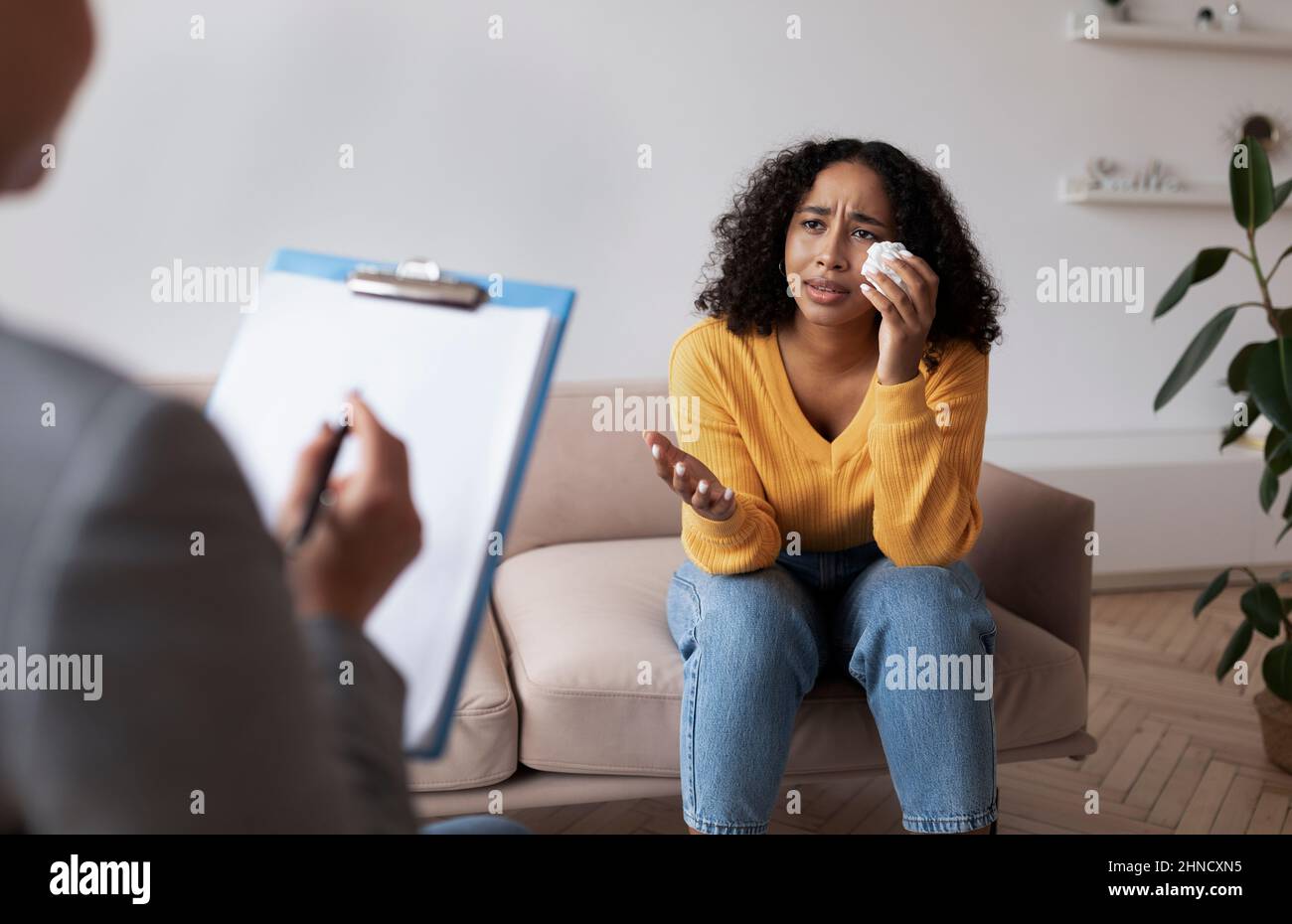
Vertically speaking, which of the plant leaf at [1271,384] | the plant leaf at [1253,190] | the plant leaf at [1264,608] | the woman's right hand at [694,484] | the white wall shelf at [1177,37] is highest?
the white wall shelf at [1177,37]

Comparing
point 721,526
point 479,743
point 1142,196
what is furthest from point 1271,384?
point 1142,196

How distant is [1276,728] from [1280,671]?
0.16m

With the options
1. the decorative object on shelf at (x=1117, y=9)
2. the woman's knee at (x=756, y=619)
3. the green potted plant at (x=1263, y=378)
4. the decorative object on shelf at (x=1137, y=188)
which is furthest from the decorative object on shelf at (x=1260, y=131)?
the woman's knee at (x=756, y=619)

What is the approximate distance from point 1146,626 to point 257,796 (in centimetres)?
282

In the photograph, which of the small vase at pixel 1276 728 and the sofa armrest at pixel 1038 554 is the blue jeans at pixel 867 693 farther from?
the small vase at pixel 1276 728

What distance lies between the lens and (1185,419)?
3.25 m

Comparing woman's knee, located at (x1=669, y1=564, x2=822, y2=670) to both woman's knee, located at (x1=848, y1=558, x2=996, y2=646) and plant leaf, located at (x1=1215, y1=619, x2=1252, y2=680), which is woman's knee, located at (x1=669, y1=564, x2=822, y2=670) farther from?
plant leaf, located at (x1=1215, y1=619, x2=1252, y2=680)

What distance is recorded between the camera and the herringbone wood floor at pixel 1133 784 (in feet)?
5.74

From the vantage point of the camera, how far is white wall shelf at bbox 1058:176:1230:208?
298cm

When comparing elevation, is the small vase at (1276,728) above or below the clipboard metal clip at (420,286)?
below

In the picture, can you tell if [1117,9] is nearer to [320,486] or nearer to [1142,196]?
[1142,196]

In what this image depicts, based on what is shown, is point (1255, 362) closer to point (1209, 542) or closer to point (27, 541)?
point (1209, 542)

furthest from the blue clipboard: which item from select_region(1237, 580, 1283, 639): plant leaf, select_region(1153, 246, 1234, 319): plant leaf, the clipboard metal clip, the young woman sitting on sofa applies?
select_region(1237, 580, 1283, 639): plant leaf
